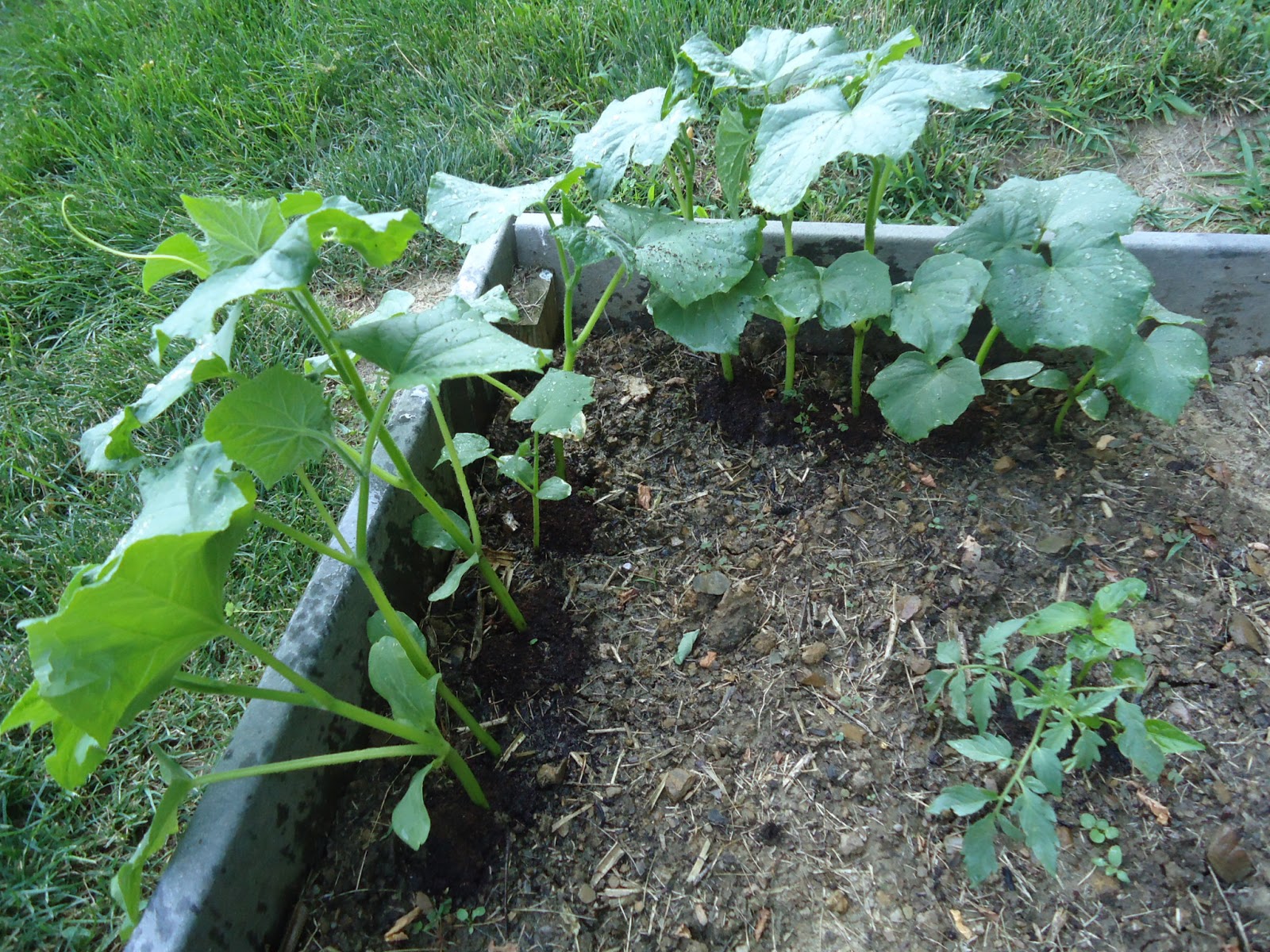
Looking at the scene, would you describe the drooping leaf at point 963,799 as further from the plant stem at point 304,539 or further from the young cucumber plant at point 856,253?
the plant stem at point 304,539

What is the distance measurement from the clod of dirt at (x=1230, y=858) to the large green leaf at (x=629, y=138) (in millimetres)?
1449

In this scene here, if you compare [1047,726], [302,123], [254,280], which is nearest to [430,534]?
[254,280]

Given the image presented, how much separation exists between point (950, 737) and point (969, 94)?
1.13 meters

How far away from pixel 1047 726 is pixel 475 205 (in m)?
1.39

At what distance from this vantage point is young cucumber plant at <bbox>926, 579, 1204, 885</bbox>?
4.03ft

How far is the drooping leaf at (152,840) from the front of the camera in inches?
39.2

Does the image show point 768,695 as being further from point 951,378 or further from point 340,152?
point 340,152

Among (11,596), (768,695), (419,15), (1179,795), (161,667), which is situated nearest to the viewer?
(161,667)

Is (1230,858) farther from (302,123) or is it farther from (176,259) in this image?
(302,123)

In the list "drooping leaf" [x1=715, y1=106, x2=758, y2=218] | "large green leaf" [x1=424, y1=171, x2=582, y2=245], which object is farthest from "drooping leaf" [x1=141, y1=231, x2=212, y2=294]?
"drooping leaf" [x1=715, y1=106, x2=758, y2=218]

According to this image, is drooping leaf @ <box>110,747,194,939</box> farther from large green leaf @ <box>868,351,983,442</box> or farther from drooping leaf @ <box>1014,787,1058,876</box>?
large green leaf @ <box>868,351,983,442</box>

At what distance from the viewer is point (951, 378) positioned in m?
1.62

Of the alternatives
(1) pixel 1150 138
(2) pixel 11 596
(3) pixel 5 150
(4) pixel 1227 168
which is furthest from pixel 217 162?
(4) pixel 1227 168

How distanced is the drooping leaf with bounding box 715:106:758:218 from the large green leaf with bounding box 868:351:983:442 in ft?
1.53
